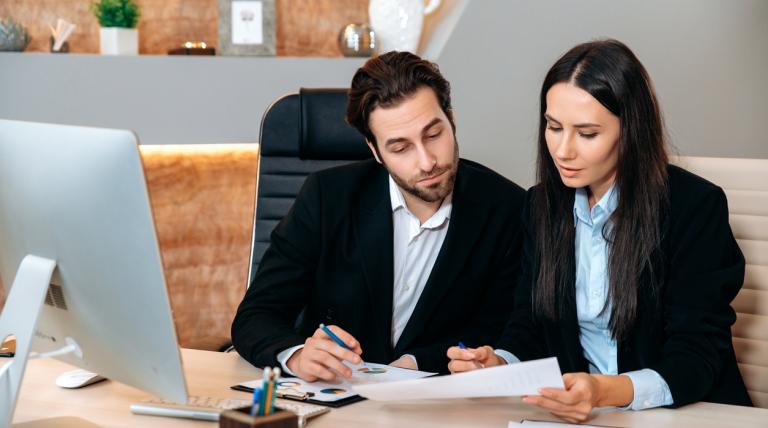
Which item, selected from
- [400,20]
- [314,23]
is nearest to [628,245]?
[400,20]

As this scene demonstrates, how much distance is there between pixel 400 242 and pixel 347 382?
0.52 metres

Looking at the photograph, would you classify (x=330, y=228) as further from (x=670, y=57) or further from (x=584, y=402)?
(x=670, y=57)

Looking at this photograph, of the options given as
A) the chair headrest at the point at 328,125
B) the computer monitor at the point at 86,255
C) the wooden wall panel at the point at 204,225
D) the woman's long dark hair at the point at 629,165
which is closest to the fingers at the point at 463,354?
the woman's long dark hair at the point at 629,165

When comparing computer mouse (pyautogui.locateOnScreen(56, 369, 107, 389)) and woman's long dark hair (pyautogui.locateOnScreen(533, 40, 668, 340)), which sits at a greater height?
woman's long dark hair (pyautogui.locateOnScreen(533, 40, 668, 340))

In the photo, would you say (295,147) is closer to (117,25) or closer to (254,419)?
(117,25)

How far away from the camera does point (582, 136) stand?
1643mm

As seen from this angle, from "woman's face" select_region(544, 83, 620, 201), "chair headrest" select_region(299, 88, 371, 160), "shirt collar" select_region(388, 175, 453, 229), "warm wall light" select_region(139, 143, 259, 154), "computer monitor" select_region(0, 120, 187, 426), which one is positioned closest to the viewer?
"computer monitor" select_region(0, 120, 187, 426)

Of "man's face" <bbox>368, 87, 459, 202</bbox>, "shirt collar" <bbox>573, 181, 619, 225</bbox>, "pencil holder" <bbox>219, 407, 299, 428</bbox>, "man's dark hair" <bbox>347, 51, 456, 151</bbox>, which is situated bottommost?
"pencil holder" <bbox>219, 407, 299, 428</bbox>

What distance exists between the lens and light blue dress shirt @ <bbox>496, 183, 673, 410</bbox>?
1.73m

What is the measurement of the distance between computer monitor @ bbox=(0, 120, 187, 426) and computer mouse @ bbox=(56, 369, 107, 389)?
0.18m

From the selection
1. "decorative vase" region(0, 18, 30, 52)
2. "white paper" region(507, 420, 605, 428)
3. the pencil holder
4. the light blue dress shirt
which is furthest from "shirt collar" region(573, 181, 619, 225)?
"decorative vase" region(0, 18, 30, 52)

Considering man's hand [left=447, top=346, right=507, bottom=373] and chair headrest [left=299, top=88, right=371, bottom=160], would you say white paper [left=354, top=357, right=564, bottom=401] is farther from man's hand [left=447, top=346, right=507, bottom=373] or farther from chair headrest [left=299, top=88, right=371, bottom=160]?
chair headrest [left=299, top=88, right=371, bottom=160]

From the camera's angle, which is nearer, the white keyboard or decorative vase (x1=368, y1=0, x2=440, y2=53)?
the white keyboard

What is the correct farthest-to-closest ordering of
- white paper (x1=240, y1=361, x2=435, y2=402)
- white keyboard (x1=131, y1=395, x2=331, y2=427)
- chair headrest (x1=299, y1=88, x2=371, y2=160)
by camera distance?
1. chair headrest (x1=299, y1=88, x2=371, y2=160)
2. white paper (x1=240, y1=361, x2=435, y2=402)
3. white keyboard (x1=131, y1=395, x2=331, y2=427)
